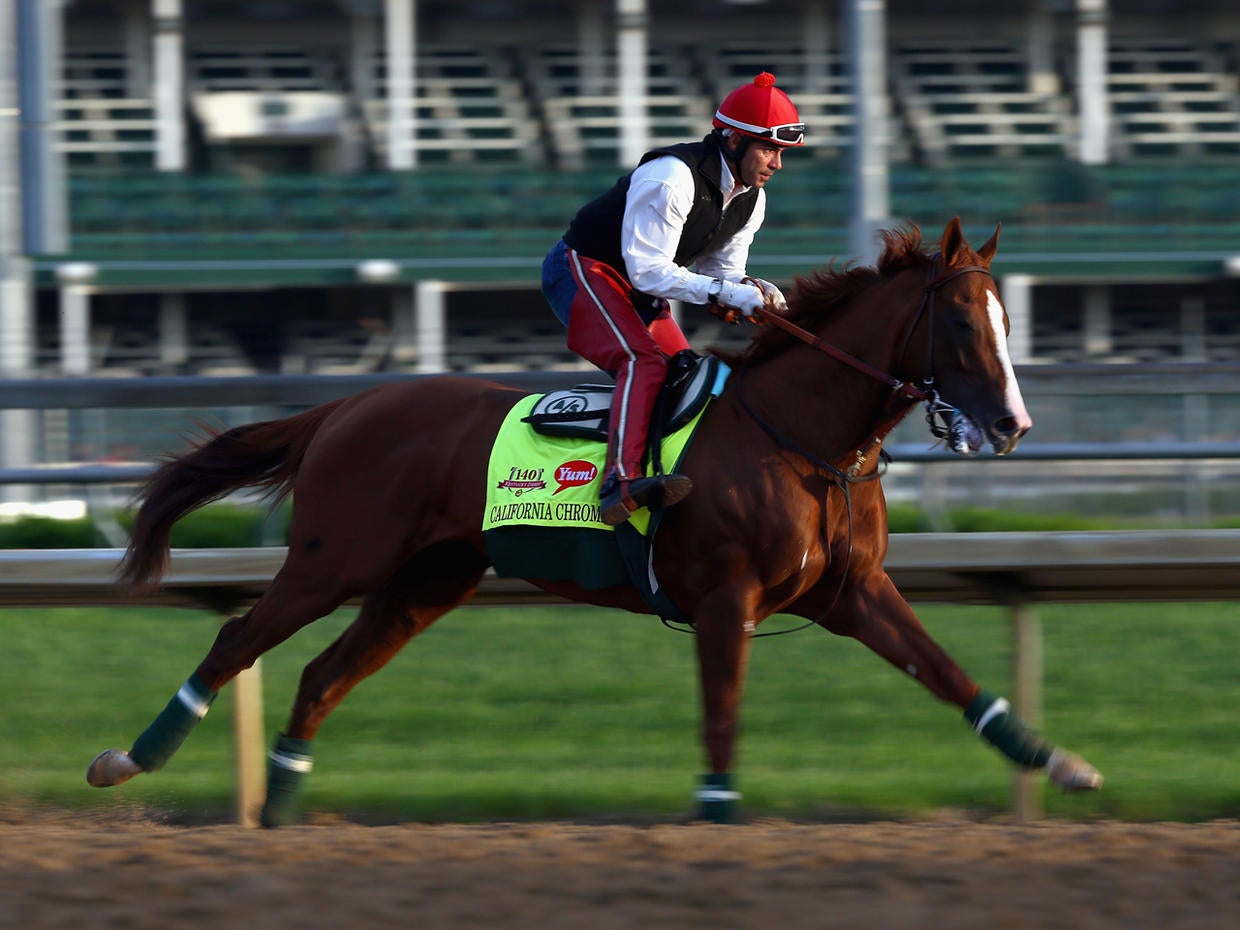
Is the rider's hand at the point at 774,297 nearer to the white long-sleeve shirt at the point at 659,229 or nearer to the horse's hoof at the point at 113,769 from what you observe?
the white long-sleeve shirt at the point at 659,229

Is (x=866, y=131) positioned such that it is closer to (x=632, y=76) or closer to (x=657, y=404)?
(x=657, y=404)

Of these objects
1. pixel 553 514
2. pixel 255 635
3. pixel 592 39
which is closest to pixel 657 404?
pixel 553 514

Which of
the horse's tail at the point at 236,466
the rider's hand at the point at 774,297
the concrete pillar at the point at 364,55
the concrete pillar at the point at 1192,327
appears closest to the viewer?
the rider's hand at the point at 774,297

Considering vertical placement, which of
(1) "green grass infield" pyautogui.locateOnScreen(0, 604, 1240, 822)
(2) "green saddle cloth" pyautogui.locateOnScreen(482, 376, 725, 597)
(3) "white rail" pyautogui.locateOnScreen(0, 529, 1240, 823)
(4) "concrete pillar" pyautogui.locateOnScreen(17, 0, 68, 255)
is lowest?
(1) "green grass infield" pyautogui.locateOnScreen(0, 604, 1240, 822)

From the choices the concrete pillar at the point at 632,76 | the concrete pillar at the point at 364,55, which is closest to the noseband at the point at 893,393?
the concrete pillar at the point at 632,76

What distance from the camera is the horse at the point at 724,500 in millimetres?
4305

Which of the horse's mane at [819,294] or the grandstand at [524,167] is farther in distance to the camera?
the grandstand at [524,167]

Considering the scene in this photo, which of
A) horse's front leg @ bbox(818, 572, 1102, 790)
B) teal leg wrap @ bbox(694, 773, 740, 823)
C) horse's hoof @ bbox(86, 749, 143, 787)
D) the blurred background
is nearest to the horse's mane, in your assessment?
horse's front leg @ bbox(818, 572, 1102, 790)

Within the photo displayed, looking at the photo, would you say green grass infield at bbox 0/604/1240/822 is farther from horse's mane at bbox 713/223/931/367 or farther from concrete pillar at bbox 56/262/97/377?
concrete pillar at bbox 56/262/97/377

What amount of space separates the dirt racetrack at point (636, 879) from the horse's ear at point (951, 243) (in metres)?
1.45

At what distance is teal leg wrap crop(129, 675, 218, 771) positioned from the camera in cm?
471

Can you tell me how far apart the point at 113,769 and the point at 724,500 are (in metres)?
1.87

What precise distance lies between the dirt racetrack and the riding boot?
2.73 feet

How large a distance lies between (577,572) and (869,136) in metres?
5.01
